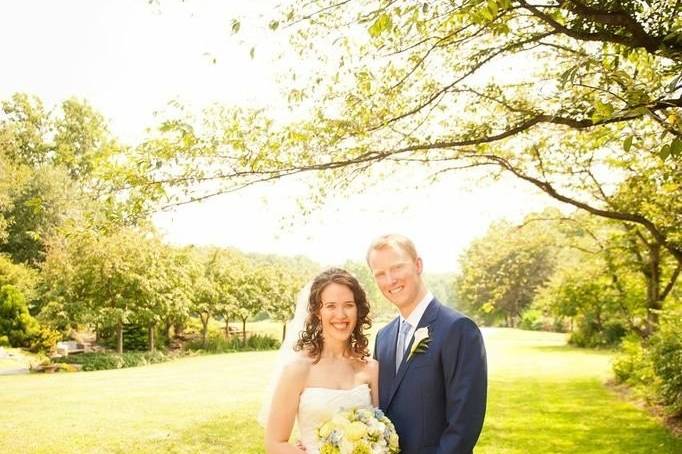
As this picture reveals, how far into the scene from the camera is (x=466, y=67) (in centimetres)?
766

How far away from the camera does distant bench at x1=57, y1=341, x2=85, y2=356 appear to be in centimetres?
2764

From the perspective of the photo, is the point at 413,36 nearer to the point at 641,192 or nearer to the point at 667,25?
the point at 667,25

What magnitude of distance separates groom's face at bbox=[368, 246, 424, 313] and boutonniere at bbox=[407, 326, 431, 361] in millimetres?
252

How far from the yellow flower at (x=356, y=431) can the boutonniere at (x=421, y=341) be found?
0.51 m

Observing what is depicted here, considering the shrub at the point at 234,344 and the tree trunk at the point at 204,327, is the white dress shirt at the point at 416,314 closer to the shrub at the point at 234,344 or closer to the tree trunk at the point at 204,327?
the tree trunk at the point at 204,327

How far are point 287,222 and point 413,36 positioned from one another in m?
3.50

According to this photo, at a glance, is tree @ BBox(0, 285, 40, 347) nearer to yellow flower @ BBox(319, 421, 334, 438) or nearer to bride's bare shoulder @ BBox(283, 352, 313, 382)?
bride's bare shoulder @ BBox(283, 352, 313, 382)

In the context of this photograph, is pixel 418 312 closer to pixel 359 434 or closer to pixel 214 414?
pixel 359 434

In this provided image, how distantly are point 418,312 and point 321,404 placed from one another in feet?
3.02

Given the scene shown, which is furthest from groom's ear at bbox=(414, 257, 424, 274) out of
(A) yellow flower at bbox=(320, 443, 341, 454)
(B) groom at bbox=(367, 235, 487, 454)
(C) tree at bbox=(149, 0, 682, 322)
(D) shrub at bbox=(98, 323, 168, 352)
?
(D) shrub at bbox=(98, 323, 168, 352)

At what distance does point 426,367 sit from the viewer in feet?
11.2

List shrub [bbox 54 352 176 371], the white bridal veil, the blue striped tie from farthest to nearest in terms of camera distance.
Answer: shrub [bbox 54 352 176 371], the white bridal veil, the blue striped tie

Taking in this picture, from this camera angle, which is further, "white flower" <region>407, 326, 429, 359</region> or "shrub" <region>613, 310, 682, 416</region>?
"shrub" <region>613, 310, 682, 416</region>

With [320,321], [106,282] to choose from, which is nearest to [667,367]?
[320,321]
